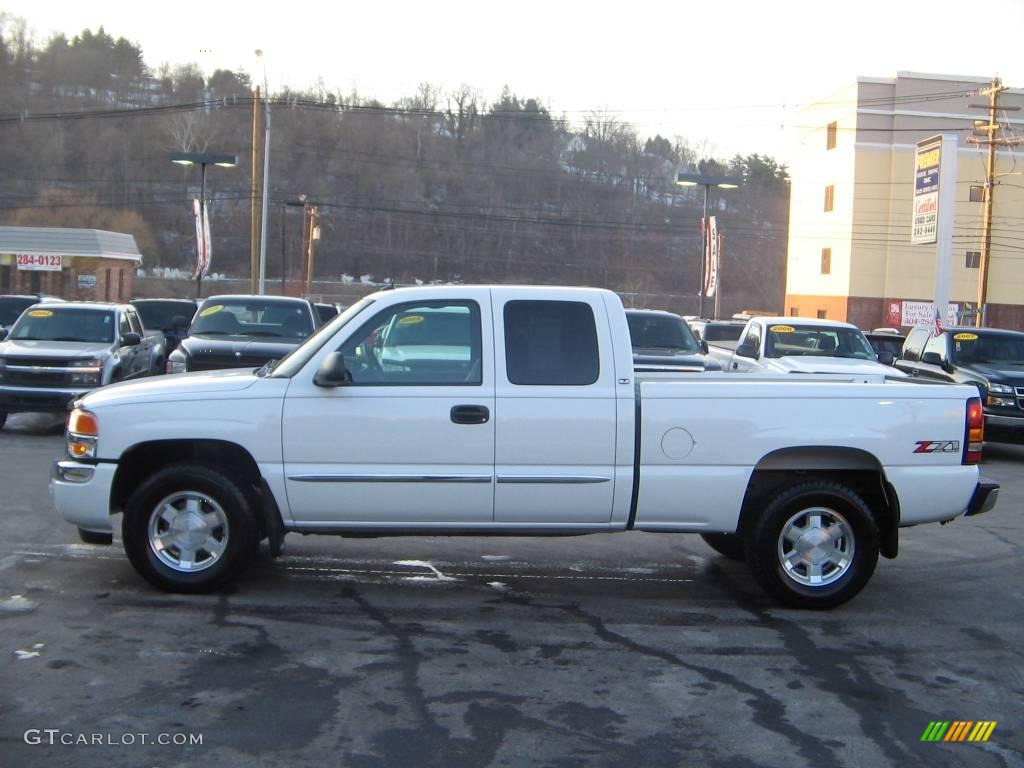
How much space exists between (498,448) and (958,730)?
2.91m

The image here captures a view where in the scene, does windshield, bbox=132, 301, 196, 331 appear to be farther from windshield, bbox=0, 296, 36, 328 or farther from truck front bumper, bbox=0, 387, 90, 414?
truck front bumper, bbox=0, 387, 90, 414

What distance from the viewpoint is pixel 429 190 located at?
9112 cm

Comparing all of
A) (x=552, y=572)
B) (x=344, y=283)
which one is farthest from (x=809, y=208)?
(x=552, y=572)

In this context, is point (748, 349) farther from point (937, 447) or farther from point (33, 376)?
point (33, 376)

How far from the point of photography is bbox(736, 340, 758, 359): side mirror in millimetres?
16339

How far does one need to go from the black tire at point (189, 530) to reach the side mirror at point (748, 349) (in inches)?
434

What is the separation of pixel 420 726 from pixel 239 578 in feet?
8.92

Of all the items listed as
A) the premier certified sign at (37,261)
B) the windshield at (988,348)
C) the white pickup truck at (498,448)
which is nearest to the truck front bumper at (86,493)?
the white pickup truck at (498,448)

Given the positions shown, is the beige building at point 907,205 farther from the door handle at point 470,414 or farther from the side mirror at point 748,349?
the door handle at point 470,414

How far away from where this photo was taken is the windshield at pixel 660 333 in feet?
53.6

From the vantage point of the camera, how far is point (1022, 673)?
581 cm

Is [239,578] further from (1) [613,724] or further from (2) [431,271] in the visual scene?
(2) [431,271]

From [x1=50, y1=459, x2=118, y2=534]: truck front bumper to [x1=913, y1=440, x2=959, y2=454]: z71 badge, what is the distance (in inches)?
196

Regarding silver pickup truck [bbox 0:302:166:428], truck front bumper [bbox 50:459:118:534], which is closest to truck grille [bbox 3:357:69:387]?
silver pickup truck [bbox 0:302:166:428]
